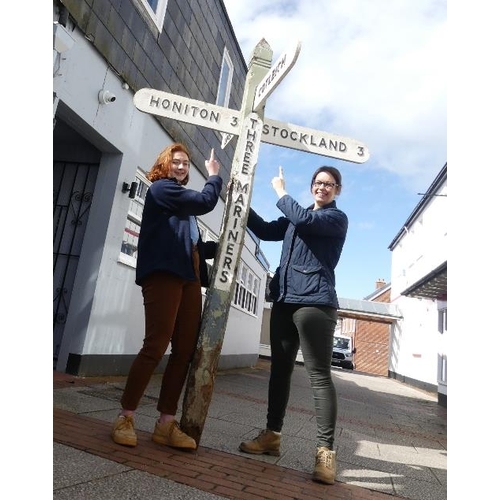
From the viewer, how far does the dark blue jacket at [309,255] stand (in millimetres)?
2750

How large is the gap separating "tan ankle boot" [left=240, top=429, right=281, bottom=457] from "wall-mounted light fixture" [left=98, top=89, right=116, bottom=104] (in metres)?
4.02

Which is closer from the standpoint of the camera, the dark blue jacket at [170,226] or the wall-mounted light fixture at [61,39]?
the dark blue jacket at [170,226]

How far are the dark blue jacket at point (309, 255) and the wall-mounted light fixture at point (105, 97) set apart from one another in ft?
10.4

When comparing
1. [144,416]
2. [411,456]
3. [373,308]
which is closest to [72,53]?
[144,416]

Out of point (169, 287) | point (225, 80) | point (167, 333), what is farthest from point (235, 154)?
point (225, 80)

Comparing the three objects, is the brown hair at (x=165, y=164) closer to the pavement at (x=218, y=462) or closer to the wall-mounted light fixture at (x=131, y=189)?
the pavement at (x=218, y=462)

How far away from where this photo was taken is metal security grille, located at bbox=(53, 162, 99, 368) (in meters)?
5.30

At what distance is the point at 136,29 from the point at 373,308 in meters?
22.8

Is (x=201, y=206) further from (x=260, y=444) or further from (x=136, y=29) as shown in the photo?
(x=136, y=29)

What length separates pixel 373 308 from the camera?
25734 mm

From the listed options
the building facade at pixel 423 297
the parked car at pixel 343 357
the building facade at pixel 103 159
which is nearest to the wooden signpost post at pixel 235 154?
the building facade at pixel 103 159

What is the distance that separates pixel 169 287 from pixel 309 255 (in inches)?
36.6

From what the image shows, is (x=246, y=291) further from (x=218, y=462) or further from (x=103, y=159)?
(x=218, y=462)
